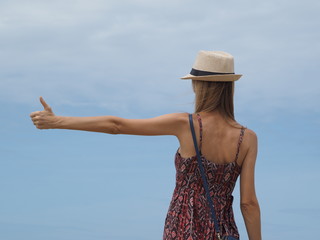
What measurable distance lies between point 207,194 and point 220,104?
3.03ft

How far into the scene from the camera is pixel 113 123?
762 cm

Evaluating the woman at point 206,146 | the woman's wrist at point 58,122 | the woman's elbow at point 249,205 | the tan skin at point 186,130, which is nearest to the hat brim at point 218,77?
the woman at point 206,146

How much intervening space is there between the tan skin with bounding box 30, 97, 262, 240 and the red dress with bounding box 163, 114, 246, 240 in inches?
3.4

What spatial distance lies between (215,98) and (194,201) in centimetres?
106

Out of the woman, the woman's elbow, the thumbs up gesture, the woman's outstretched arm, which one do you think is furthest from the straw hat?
the thumbs up gesture

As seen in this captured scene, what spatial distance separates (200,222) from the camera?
784 centimetres

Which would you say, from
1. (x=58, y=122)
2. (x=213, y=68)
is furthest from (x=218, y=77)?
(x=58, y=122)

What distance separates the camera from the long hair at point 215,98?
7867mm

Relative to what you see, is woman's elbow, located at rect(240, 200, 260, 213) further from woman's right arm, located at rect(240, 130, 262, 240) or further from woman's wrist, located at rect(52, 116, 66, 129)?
woman's wrist, located at rect(52, 116, 66, 129)

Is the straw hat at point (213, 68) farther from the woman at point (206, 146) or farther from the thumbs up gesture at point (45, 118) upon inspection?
the thumbs up gesture at point (45, 118)

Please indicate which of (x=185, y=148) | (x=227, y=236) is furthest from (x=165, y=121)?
(x=227, y=236)

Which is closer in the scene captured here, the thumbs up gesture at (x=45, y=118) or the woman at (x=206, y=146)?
the thumbs up gesture at (x=45, y=118)

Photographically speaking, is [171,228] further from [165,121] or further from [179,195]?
[165,121]

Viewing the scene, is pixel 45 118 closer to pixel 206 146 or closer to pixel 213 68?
pixel 206 146
